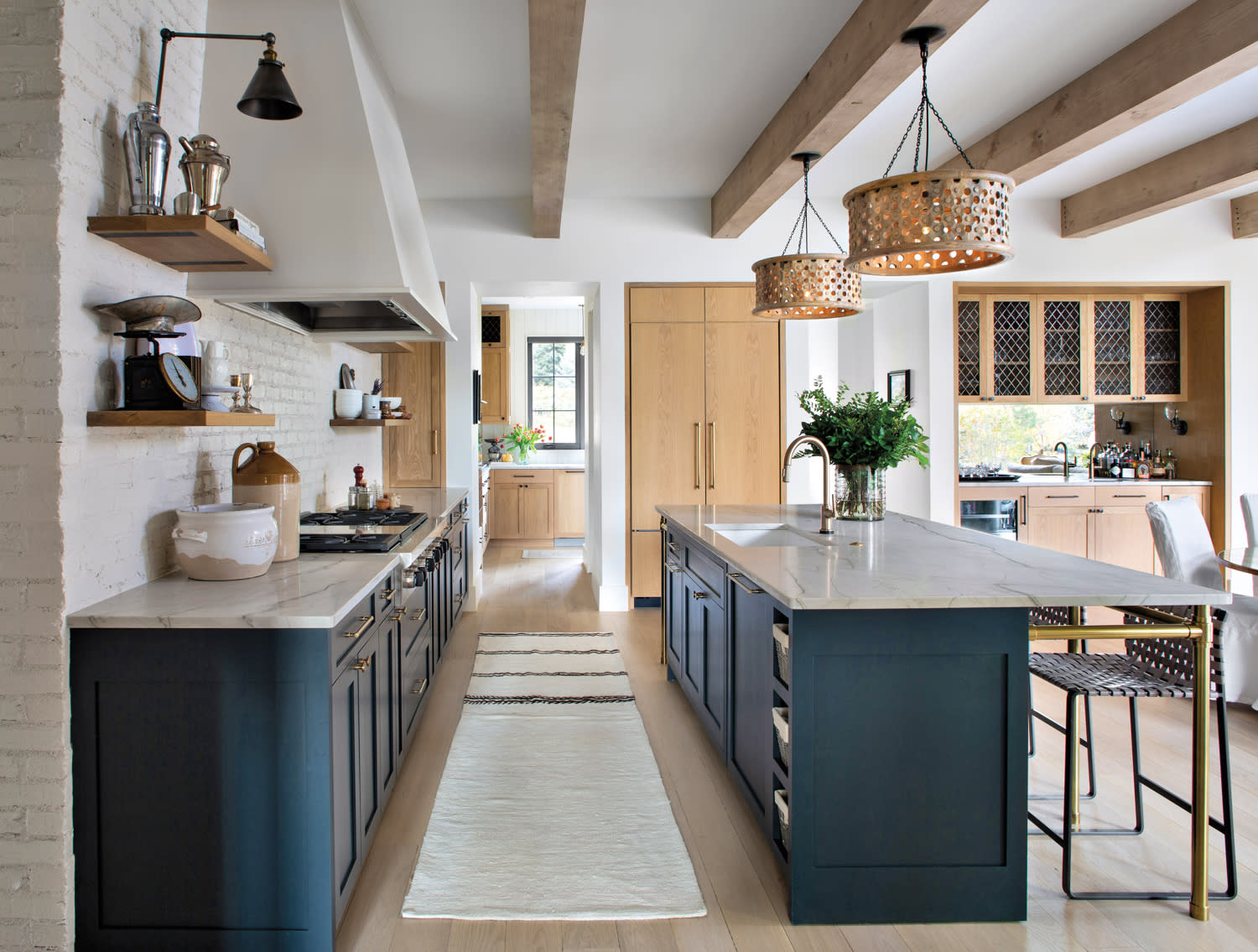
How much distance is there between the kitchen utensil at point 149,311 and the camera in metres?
1.89

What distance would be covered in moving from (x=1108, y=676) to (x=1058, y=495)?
3.65m

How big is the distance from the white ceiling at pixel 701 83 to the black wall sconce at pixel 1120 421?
77.0 inches

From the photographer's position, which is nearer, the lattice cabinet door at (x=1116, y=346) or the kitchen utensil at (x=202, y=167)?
the kitchen utensil at (x=202, y=167)

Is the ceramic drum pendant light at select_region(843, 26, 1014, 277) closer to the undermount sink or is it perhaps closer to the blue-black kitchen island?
the blue-black kitchen island

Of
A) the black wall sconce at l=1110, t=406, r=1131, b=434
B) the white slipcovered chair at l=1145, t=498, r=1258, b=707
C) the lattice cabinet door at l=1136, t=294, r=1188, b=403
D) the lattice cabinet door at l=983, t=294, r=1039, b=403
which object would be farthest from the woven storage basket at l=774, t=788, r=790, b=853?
the black wall sconce at l=1110, t=406, r=1131, b=434

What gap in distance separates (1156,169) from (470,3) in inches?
158

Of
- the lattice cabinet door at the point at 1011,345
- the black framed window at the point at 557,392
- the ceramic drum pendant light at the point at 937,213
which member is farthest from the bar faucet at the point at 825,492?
the black framed window at the point at 557,392

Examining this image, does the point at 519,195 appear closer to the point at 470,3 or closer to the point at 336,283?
the point at 470,3

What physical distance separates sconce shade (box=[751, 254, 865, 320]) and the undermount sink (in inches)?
35.4

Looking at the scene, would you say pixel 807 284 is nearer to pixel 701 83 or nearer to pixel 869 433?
pixel 869 433

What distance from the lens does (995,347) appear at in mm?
5543

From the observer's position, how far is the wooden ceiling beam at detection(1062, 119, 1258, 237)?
396 cm

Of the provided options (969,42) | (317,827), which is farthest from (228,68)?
(969,42)

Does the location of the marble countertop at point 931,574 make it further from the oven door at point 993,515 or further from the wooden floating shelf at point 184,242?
the oven door at point 993,515
